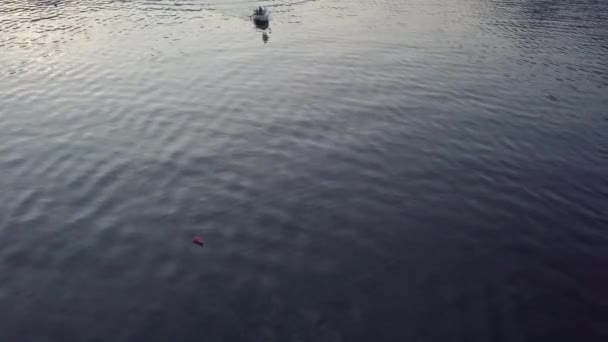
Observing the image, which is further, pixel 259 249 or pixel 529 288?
pixel 259 249

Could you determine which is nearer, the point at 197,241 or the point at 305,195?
the point at 197,241

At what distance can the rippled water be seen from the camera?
18875 mm

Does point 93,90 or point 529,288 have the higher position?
point 93,90

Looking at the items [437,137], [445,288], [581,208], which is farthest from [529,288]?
[437,137]

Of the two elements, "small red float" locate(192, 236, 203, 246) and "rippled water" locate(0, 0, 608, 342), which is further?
"small red float" locate(192, 236, 203, 246)

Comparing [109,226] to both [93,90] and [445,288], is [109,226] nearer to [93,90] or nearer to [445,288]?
[445,288]

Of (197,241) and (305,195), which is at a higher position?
(305,195)

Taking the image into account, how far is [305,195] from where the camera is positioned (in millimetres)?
26969

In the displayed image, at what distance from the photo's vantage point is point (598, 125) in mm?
35969

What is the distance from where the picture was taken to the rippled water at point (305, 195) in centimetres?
1888

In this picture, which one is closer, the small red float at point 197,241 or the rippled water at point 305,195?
the rippled water at point 305,195

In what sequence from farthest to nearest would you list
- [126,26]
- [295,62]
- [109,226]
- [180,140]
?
[126,26] → [295,62] → [180,140] → [109,226]

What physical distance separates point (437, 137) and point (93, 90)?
33.1 metres

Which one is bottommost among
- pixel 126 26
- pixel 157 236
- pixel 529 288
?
pixel 529 288
